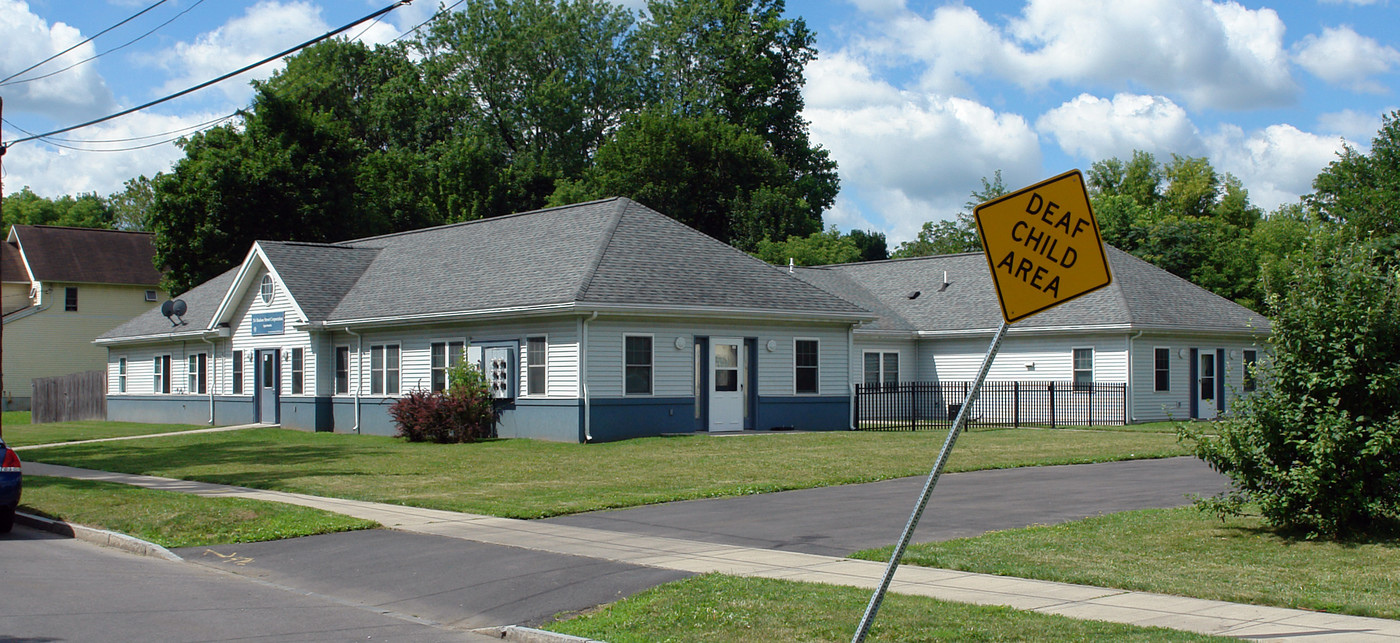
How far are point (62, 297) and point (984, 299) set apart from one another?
156 feet

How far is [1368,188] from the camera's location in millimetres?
55562

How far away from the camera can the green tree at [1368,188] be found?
5347cm

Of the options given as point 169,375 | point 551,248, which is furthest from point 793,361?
point 169,375

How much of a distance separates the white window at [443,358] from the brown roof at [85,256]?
36457 mm

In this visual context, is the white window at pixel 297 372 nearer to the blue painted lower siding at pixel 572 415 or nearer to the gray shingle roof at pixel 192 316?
the blue painted lower siding at pixel 572 415

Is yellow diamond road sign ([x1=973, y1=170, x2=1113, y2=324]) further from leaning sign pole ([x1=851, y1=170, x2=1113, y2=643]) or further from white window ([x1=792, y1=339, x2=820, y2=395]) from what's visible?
white window ([x1=792, y1=339, x2=820, y2=395])

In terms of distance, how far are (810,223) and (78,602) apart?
2171 inches

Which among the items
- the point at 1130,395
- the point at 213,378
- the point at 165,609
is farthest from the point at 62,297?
the point at 165,609

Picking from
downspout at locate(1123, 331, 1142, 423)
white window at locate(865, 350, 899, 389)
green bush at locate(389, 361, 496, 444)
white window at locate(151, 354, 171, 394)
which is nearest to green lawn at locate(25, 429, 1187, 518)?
green bush at locate(389, 361, 496, 444)

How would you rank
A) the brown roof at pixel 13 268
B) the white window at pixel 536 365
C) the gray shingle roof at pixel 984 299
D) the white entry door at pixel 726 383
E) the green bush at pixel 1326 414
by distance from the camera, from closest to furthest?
the green bush at pixel 1326 414 → the white window at pixel 536 365 → the white entry door at pixel 726 383 → the gray shingle roof at pixel 984 299 → the brown roof at pixel 13 268

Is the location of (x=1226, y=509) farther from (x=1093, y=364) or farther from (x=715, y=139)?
(x=715, y=139)

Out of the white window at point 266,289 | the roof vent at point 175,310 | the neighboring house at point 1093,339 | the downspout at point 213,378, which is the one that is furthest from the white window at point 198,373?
the neighboring house at point 1093,339

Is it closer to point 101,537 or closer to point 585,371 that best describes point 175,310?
point 585,371

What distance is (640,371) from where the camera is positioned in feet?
92.8
